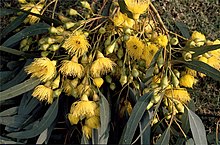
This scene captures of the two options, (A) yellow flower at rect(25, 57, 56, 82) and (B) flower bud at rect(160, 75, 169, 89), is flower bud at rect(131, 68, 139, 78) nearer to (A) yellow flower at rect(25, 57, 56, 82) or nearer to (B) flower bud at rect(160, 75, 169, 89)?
(B) flower bud at rect(160, 75, 169, 89)

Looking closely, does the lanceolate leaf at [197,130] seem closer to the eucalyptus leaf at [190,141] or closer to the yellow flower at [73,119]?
the eucalyptus leaf at [190,141]

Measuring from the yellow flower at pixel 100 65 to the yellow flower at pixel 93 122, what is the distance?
0.14 m

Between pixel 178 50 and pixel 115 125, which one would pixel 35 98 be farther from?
pixel 178 50

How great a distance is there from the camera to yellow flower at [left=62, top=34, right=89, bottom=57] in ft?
5.12

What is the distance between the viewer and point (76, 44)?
5.16 feet

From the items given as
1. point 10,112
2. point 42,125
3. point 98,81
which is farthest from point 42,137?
point 98,81

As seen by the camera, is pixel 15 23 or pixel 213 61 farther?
pixel 15 23

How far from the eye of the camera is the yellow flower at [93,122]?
61.8 inches

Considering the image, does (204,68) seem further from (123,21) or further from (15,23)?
(15,23)

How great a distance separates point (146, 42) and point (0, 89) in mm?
569

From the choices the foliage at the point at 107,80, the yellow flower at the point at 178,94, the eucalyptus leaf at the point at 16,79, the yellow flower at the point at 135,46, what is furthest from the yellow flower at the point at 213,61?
the eucalyptus leaf at the point at 16,79

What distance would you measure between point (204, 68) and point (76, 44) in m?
0.43

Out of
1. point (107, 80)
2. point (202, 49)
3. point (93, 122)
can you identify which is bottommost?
point (93, 122)

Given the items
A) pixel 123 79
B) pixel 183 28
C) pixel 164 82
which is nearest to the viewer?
pixel 164 82
